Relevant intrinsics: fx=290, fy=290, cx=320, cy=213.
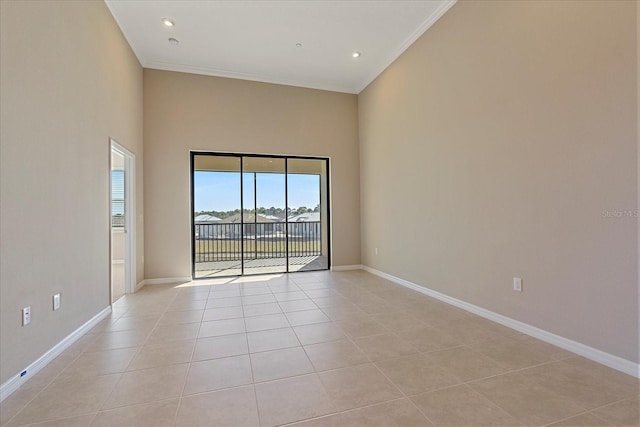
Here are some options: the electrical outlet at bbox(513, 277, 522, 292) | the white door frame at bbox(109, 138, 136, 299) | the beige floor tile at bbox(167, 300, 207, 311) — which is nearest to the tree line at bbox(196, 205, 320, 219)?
the white door frame at bbox(109, 138, 136, 299)

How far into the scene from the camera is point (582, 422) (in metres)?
1.52

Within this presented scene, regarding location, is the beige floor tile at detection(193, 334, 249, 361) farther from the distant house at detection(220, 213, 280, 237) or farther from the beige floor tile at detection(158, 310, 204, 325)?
the distant house at detection(220, 213, 280, 237)

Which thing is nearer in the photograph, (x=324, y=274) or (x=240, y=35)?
(x=240, y=35)

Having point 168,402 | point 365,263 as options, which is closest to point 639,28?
point 168,402

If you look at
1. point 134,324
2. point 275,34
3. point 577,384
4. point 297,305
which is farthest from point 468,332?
point 275,34

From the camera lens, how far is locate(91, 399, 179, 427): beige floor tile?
1.55 m

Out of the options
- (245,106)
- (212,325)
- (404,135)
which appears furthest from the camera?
(245,106)

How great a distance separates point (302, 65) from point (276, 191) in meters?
2.23

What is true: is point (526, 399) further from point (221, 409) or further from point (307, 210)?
point (307, 210)

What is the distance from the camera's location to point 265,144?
530 cm

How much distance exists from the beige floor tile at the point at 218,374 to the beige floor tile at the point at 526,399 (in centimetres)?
154

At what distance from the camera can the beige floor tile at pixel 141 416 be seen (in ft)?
5.10

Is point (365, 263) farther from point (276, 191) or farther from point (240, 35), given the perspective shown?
point (240, 35)

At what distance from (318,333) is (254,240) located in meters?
3.10
